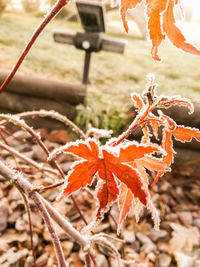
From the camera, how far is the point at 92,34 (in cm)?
228

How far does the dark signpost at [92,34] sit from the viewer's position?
7.35 ft

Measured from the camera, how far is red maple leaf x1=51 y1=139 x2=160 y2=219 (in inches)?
14.3

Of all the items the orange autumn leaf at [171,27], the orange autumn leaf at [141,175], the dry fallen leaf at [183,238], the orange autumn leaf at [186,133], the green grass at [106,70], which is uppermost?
the orange autumn leaf at [171,27]

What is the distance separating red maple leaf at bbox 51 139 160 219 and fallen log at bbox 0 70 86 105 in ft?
5.34

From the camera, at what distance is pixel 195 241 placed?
1.35 meters

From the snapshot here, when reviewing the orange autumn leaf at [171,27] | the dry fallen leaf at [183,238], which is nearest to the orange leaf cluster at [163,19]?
the orange autumn leaf at [171,27]

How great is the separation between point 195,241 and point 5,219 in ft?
3.33

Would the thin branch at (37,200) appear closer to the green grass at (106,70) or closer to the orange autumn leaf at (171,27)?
the orange autumn leaf at (171,27)

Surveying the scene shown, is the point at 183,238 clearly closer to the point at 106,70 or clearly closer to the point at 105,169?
the point at 105,169

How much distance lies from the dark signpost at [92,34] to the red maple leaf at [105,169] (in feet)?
6.95

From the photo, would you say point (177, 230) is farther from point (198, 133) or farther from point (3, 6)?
point (3, 6)

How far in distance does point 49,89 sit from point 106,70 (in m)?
1.51

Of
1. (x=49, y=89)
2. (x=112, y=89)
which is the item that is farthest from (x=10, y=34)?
(x=49, y=89)

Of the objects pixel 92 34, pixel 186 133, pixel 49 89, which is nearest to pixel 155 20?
pixel 186 133
